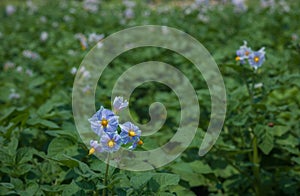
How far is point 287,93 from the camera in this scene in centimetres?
330

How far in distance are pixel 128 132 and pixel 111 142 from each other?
0.07 m

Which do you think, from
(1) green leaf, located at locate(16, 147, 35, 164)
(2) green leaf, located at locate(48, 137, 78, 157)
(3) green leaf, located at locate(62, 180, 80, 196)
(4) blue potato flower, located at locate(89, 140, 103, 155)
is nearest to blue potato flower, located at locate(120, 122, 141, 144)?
(4) blue potato flower, located at locate(89, 140, 103, 155)

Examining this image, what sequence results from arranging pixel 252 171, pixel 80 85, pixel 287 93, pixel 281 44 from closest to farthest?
pixel 252 171 < pixel 80 85 < pixel 287 93 < pixel 281 44

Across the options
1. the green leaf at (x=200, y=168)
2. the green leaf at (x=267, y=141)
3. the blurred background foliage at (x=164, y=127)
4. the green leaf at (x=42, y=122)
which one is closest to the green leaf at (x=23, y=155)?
the blurred background foliage at (x=164, y=127)

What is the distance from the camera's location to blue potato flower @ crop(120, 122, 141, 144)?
1485 millimetres

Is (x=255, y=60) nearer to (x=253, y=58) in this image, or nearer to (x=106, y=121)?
(x=253, y=58)

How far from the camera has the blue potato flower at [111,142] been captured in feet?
4.78

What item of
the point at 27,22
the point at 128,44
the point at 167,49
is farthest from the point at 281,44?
the point at 27,22

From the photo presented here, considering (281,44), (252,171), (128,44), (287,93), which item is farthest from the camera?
Answer: (281,44)

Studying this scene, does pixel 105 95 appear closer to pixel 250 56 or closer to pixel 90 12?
pixel 250 56

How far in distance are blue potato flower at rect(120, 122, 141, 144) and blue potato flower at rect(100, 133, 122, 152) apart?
26 mm

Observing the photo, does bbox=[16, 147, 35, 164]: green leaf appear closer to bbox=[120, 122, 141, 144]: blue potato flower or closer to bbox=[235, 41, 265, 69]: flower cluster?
bbox=[120, 122, 141, 144]: blue potato flower

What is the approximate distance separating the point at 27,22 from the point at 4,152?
4.03 m

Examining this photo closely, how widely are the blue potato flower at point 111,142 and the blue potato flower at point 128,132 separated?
26 millimetres
